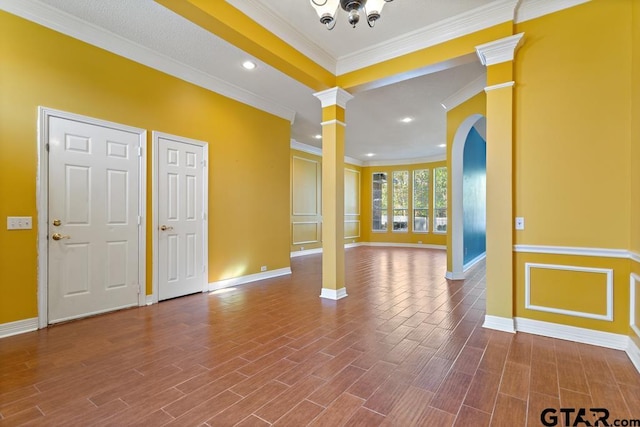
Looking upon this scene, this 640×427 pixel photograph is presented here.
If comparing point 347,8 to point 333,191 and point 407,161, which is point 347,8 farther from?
point 407,161

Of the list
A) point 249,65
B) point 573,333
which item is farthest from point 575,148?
point 249,65

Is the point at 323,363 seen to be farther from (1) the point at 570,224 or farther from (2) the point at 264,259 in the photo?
(2) the point at 264,259

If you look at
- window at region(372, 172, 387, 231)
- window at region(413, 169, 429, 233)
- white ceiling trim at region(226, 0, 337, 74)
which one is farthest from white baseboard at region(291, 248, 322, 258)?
white ceiling trim at region(226, 0, 337, 74)

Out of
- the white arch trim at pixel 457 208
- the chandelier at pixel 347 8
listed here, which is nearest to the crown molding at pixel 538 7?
the chandelier at pixel 347 8

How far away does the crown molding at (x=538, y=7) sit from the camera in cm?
275

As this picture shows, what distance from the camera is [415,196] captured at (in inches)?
430

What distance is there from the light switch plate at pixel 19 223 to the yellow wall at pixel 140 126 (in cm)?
5

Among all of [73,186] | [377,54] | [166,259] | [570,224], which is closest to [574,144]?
[570,224]

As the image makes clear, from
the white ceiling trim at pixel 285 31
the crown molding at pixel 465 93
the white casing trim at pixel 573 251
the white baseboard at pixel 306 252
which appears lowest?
the white baseboard at pixel 306 252

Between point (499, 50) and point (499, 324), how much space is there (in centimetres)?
277

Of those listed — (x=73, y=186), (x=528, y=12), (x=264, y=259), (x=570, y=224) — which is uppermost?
(x=528, y=12)

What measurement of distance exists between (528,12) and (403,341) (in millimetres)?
3434

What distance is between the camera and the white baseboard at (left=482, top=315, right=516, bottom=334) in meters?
2.93

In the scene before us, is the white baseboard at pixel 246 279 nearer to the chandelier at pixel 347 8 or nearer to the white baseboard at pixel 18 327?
the white baseboard at pixel 18 327
